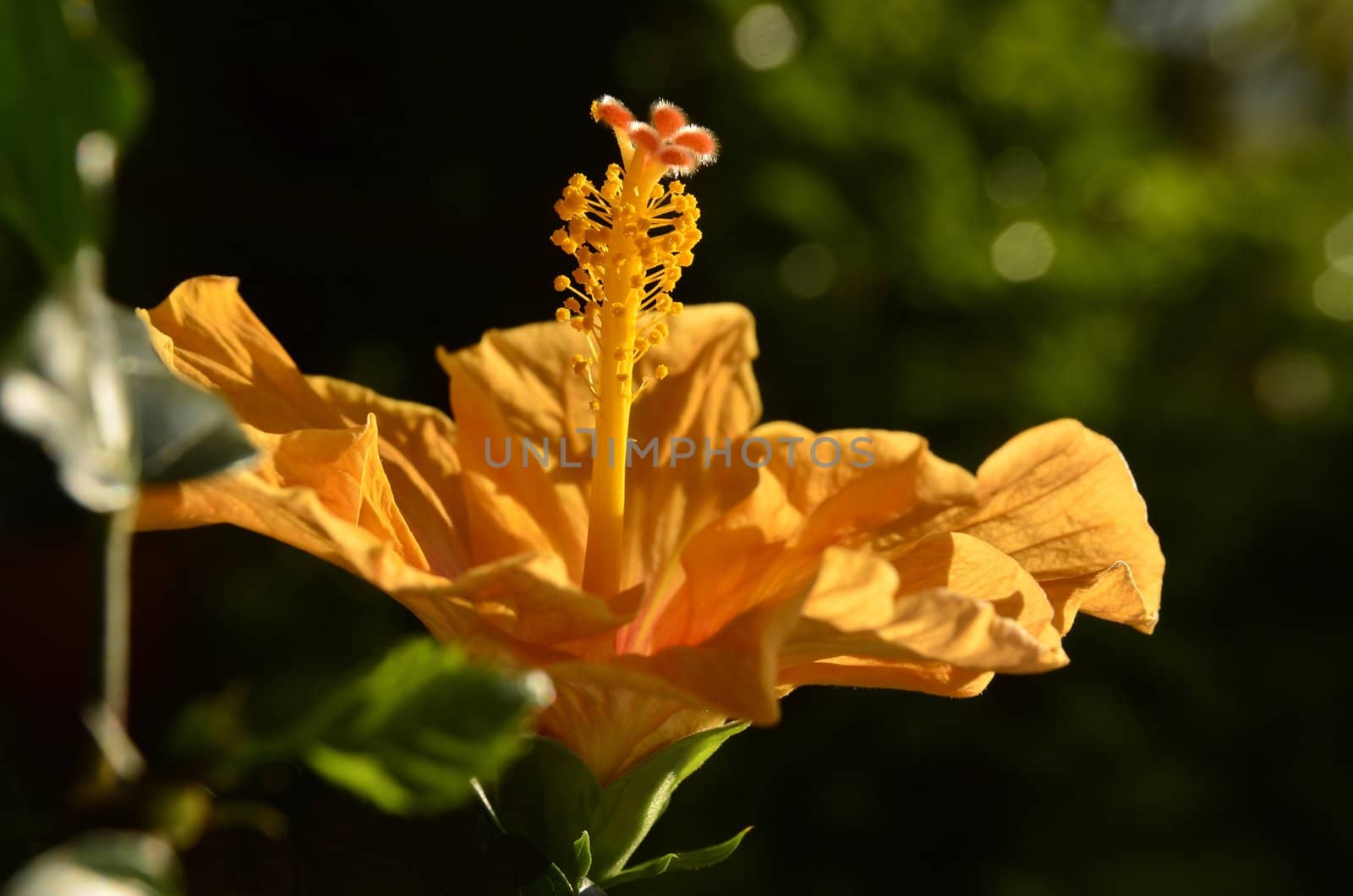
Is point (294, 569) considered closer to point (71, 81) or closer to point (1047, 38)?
point (1047, 38)

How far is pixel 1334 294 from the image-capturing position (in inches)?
111

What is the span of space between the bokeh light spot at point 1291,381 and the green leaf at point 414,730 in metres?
2.64

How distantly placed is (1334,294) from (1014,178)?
33.7 inches

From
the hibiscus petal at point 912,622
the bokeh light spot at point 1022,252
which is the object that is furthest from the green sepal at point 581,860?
the bokeh light spot at point 1022,252

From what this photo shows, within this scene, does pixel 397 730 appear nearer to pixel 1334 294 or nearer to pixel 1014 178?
pixel 1014 178

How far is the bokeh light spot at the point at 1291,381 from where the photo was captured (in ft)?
8.94

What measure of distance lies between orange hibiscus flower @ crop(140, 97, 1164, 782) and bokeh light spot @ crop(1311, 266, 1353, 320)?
2.13 m

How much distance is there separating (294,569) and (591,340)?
1.37 meters

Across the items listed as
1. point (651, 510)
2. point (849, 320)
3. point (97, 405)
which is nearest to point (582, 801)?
point (651, 510)

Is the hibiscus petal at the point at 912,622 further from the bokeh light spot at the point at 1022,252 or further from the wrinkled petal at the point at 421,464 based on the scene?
the bokeh light spot at the point at 1022,252

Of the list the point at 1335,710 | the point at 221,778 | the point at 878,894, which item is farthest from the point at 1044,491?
the point at 1335,710

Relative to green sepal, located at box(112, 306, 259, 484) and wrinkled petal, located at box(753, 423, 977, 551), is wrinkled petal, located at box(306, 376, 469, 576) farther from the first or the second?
green sepal, located at box(112, 306, 259, 484)

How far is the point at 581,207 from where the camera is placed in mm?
852

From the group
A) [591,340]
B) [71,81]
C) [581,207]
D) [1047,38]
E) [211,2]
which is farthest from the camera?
[1047,38]
